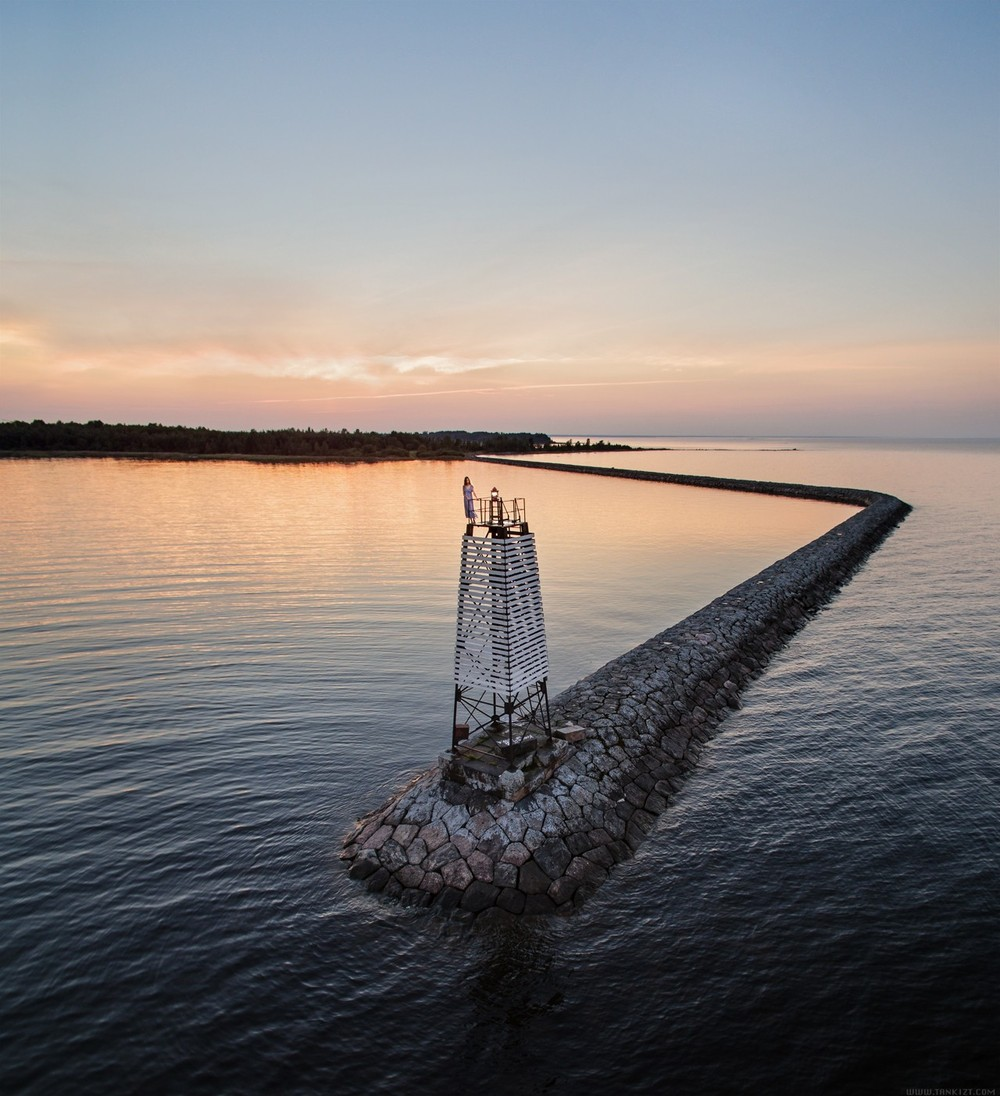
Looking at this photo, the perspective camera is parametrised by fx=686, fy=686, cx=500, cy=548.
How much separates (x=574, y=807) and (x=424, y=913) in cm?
448

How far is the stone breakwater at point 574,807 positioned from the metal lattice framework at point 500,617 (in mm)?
2313

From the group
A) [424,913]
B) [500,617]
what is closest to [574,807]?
[424,913]

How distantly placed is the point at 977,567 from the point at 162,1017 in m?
59.4

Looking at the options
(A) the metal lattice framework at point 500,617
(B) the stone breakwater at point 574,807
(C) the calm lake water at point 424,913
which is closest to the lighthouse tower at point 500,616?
(A) the metal lattice framework at point 500,617

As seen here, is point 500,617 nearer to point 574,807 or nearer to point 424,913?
point 574,807

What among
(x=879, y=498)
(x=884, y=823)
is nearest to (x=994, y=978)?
(x=884, y=823)

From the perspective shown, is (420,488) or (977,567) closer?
(977,567)

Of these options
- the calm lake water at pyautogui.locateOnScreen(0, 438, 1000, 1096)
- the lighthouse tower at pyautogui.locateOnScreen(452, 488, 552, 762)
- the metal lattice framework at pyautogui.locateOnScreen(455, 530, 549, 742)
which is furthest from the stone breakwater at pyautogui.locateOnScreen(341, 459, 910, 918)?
the metal lattice framework at pyautogui.locateOnScreen(455, 530, 549, 742)

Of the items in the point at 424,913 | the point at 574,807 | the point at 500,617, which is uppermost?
the point at 500,617

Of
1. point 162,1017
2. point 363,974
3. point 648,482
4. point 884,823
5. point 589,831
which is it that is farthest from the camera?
point 648,482

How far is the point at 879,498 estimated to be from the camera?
9688 cm

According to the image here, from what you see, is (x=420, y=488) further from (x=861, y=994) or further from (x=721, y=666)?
(x=861, y=994)

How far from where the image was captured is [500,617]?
17.1 metres

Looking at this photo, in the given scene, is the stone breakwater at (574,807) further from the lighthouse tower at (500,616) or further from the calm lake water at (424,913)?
the lighthouse tower at (500,616)
